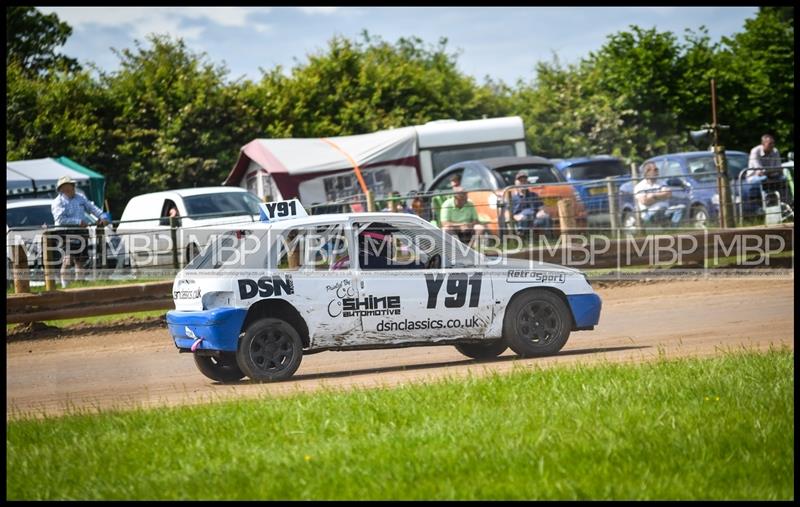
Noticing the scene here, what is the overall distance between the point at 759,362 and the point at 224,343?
181 inches

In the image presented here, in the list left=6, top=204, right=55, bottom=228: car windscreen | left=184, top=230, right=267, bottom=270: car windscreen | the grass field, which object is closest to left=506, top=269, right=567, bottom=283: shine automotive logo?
the grass field

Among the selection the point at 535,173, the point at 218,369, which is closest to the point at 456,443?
the point at 218,369

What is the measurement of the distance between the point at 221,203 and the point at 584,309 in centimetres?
1300

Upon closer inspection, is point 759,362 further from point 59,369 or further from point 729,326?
point 59,369

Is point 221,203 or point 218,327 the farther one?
point 221,203

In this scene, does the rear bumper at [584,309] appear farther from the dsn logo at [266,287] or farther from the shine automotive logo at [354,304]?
the dsn logo at [266,287]

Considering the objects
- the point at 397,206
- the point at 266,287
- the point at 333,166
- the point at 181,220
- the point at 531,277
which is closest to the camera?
the point at 266,287

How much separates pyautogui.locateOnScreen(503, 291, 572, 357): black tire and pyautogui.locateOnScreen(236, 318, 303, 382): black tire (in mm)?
2162

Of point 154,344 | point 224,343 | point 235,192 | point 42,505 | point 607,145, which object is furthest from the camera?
point 607,145

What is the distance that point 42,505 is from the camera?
248 inches

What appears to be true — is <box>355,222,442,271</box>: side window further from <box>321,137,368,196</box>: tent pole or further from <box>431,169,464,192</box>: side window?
<box>321,137,368,196</box>: tent pole

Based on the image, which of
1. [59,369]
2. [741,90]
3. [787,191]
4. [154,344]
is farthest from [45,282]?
[741,90]

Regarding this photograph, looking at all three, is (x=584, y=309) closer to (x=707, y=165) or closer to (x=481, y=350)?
(x=481, y=350)

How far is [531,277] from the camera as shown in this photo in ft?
37.9
